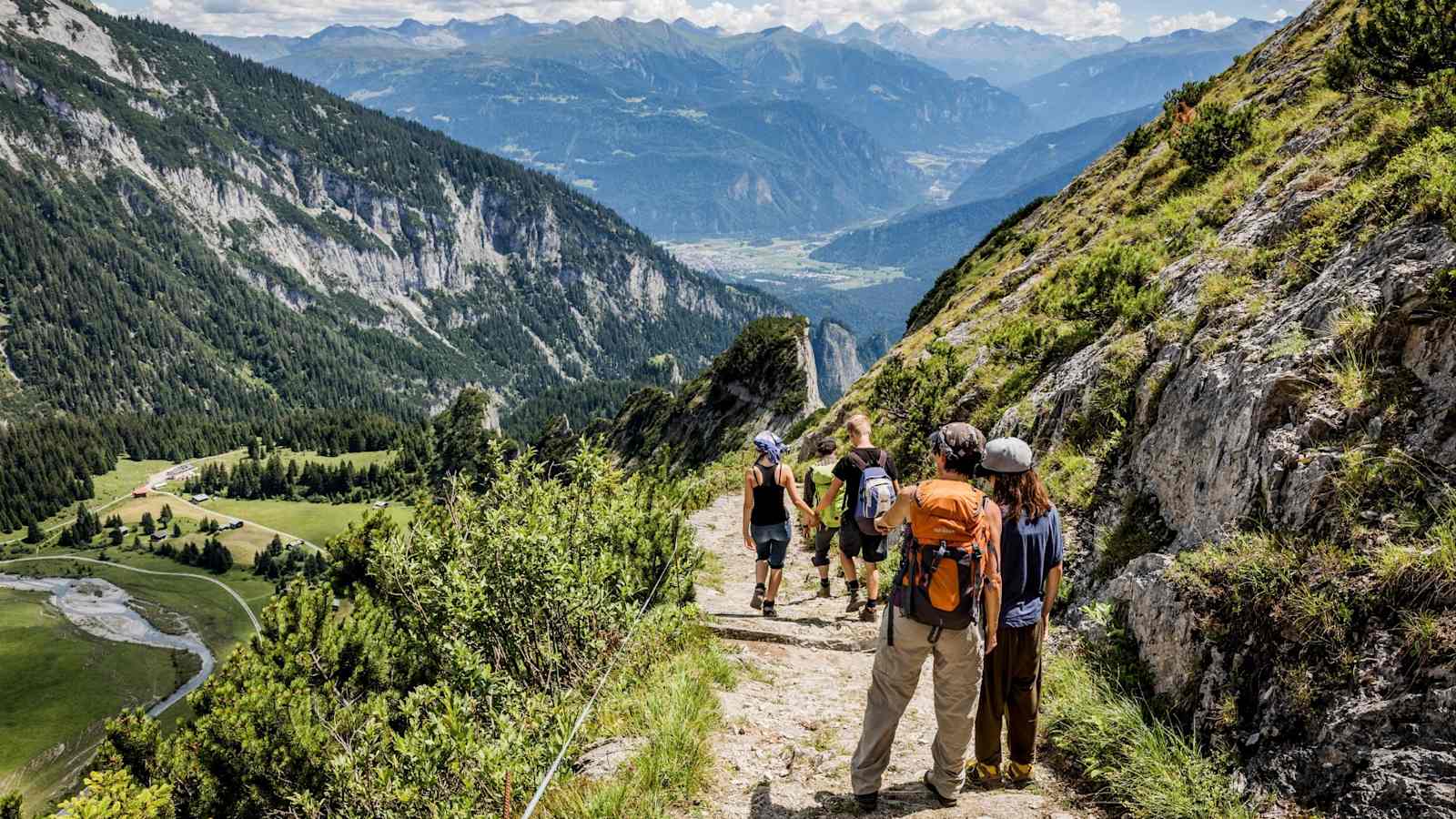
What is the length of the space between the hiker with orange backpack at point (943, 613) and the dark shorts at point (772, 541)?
533 cm

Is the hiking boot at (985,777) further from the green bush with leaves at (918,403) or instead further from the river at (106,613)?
the river at (106,613)

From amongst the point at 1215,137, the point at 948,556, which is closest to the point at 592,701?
the point at 948,556

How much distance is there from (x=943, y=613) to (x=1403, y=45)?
1451 centimetres

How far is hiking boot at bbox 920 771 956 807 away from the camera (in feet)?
22.2

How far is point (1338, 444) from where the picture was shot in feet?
22.4

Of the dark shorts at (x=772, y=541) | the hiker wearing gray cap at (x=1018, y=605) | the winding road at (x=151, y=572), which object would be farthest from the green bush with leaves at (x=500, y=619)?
the winding road at (x=151, y=572)

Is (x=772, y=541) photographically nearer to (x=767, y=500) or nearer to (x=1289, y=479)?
(x=767, y=500)

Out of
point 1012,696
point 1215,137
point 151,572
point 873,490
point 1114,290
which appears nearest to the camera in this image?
point 1012,696

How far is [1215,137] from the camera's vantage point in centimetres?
2138

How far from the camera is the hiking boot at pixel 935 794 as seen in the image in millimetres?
6758

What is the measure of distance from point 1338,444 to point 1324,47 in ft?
76.5

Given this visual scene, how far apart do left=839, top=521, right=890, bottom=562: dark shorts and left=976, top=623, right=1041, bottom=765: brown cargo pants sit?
15.6 feet

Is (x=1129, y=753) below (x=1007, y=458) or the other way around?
below

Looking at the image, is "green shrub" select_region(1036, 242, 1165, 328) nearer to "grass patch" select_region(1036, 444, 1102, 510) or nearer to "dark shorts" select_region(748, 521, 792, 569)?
"grass patch" select_region(1036, 444, 1102, 510)
